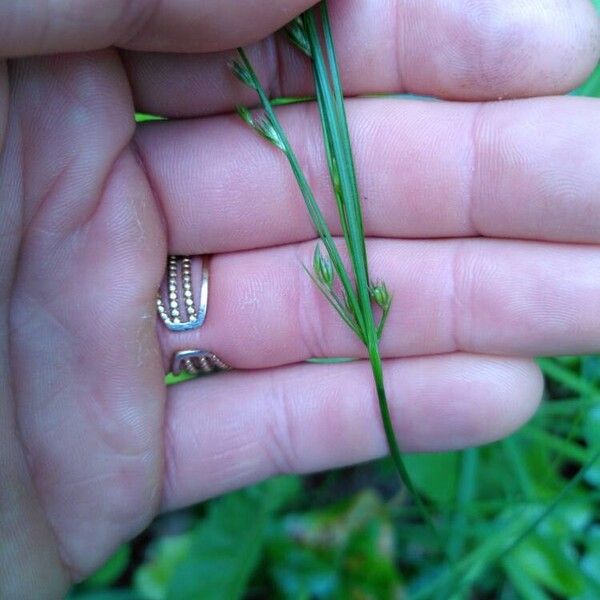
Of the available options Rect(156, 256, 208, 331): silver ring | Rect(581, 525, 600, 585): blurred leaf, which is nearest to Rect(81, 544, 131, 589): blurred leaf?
Rect(156, 256, 208, 331): silver ring

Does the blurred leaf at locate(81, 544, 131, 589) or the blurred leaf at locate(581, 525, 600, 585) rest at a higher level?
the blurred leaf at locate(581, 525, 600, 585)

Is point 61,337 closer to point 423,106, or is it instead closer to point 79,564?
point 79,564

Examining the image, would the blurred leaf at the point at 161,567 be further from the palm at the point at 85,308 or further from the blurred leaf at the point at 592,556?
the blurred leaf at the point at 592,556

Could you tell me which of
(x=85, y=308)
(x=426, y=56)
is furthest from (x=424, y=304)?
(x=85, y=308)

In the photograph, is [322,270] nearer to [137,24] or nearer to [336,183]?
[336,183]

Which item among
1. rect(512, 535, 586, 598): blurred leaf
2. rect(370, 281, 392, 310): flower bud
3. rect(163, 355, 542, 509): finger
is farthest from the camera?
rect(512, 535, 586, 598): blurred leaf

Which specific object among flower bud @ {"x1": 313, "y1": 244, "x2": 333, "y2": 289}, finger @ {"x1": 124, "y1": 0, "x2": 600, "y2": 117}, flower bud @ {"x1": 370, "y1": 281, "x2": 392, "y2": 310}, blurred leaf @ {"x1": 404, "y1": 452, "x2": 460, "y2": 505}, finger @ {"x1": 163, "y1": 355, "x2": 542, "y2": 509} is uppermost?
finger @ {"x1": 124, "y1": 0, "x2": 600, "y2": 117}

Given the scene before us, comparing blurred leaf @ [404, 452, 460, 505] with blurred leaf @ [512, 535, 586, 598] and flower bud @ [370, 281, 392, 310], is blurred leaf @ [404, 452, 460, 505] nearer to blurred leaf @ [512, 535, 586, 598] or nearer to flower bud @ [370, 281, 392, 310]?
blurred leaf @ [512, 535, 586, 598]

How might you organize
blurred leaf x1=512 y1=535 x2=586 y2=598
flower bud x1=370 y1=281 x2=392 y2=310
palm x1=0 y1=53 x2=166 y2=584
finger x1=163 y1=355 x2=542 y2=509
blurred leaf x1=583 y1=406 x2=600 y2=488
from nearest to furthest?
palm x1=0 y1=53 x2=166 y2=584
flower bud x1=370 y1=281 x2=392 y2=310
finger x1=163 y1=355 x2=542 y2=509
blurred leaf x1=512 y1=535 x2=586 y2=598
blurred leaf x1=583 y1=406 x2=600 y2=488

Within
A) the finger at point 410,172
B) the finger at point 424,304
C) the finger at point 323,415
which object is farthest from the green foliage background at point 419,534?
the finger at point 410,172
